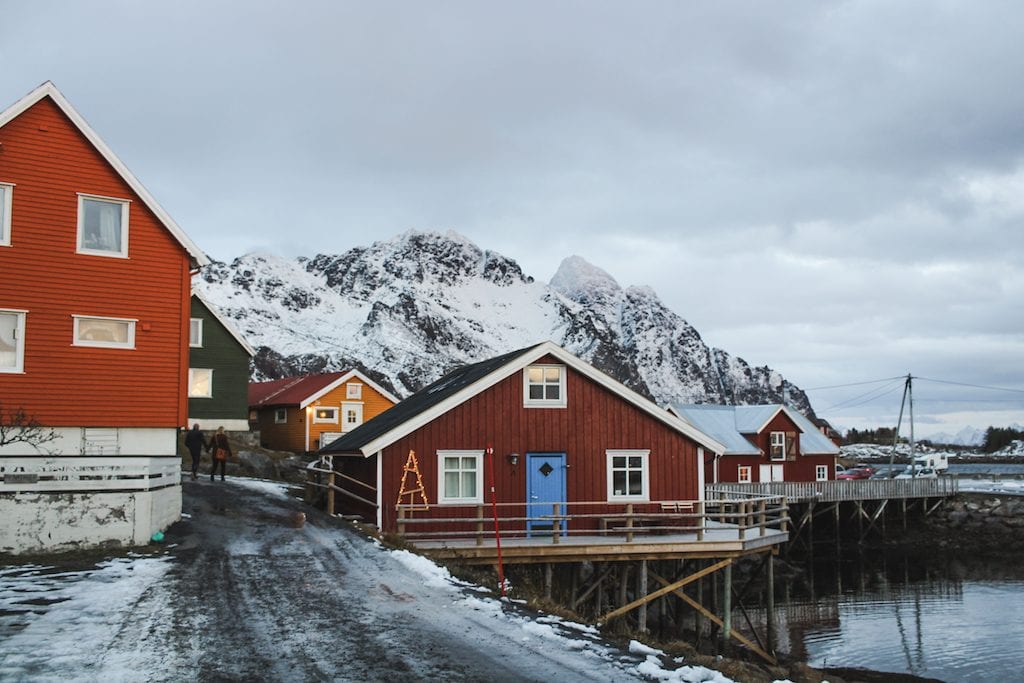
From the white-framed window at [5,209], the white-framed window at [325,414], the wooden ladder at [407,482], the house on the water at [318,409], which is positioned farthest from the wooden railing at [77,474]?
the white-framed window at [325,414]

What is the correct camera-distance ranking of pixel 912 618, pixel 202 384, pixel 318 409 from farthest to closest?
pixel 318 409
pixel 202 384
pixel 912 618

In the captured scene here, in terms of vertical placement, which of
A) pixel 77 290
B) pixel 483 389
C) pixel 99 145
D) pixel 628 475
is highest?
pixel 99 145

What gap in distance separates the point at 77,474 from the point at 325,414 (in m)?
34.7

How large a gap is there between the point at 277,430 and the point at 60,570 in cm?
4042

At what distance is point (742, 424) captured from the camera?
58188 millimetres

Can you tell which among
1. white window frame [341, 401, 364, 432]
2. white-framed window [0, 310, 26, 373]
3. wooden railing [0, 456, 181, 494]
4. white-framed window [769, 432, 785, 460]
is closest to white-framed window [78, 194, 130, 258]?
white-framed window [0, 310, 26, 373]

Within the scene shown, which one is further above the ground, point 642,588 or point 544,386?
point 544,386

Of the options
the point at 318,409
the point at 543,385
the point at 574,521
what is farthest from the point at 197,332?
the point at 574,521

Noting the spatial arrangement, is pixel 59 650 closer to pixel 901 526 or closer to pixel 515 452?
pixel 515 452

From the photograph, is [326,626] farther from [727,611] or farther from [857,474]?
[857,474]

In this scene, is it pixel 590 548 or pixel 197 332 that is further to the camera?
pixel 197 332

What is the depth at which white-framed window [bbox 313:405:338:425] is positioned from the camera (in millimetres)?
53375

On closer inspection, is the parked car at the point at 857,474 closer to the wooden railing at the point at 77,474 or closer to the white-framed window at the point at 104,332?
the white-framed window at the point at 104,332

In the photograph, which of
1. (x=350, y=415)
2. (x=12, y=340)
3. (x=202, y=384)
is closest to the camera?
(x=12, y=340)
